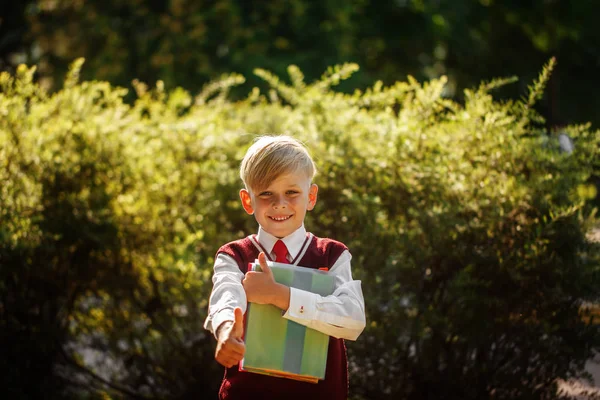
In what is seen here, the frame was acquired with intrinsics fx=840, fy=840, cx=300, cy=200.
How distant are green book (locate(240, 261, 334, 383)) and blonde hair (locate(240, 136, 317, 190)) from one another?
0.30 metres

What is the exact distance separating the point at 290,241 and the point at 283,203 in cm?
16

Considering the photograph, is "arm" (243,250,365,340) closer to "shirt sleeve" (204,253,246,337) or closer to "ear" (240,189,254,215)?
"shirt sleeve" (204,253,246,337)

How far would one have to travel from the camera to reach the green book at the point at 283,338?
2.60 meters

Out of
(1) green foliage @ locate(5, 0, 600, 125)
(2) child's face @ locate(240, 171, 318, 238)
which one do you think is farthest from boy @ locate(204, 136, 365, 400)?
(1) green foliage @ locate(5, 0, 600, 125)

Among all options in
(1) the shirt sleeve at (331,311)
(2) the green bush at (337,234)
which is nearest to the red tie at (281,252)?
(1) the shirt sleeve at (331,311)

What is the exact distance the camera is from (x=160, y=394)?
5.46 m

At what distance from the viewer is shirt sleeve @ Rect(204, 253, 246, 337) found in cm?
251

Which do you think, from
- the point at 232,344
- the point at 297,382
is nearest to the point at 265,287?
the point at 232,344

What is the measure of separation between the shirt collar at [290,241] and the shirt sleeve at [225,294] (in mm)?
132

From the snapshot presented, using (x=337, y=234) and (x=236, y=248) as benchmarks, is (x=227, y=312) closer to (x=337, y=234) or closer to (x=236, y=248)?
(x=236, y=248)

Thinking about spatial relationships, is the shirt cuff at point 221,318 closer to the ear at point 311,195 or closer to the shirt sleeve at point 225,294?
the shirt sleeve at point 225,294

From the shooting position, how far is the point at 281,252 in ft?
9.28

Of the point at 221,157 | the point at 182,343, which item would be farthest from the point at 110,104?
the point at 182,343

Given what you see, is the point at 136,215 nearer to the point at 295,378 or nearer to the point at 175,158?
the point at 175,158
